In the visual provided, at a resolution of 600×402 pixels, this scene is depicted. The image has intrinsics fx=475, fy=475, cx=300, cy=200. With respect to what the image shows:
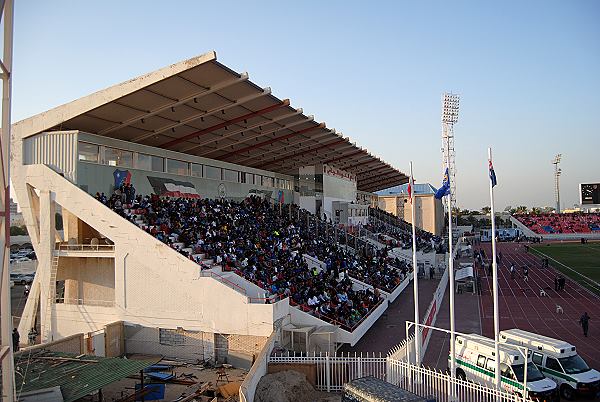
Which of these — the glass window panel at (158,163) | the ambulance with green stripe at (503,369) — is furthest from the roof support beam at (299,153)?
the ambulance with green stripe at (503,369)

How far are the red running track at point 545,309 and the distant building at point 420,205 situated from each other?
32345mm

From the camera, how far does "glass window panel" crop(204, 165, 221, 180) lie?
29170 mm

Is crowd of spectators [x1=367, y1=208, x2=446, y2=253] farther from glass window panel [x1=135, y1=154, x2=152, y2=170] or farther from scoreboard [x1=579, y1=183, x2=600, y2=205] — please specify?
scoreboard [x1=579, y1=183, x2=600, y2=205]

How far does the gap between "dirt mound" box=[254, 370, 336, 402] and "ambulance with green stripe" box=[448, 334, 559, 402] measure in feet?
14.1

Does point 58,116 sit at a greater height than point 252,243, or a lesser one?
greater

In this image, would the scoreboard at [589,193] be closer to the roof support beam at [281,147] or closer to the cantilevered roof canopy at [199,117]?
the cantilevered roof canopy at [199,117]

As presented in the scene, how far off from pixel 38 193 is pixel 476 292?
24.7 metres

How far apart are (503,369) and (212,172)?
21446 millimetres

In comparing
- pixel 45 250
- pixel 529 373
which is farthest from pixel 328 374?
pixel 45 250

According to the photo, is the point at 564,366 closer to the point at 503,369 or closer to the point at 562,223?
the point at 503,369

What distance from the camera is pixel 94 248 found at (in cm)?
1938

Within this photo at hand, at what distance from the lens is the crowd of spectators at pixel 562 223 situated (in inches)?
3201

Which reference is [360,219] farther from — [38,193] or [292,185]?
[38,193]

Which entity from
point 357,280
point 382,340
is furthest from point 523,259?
point 382,340
